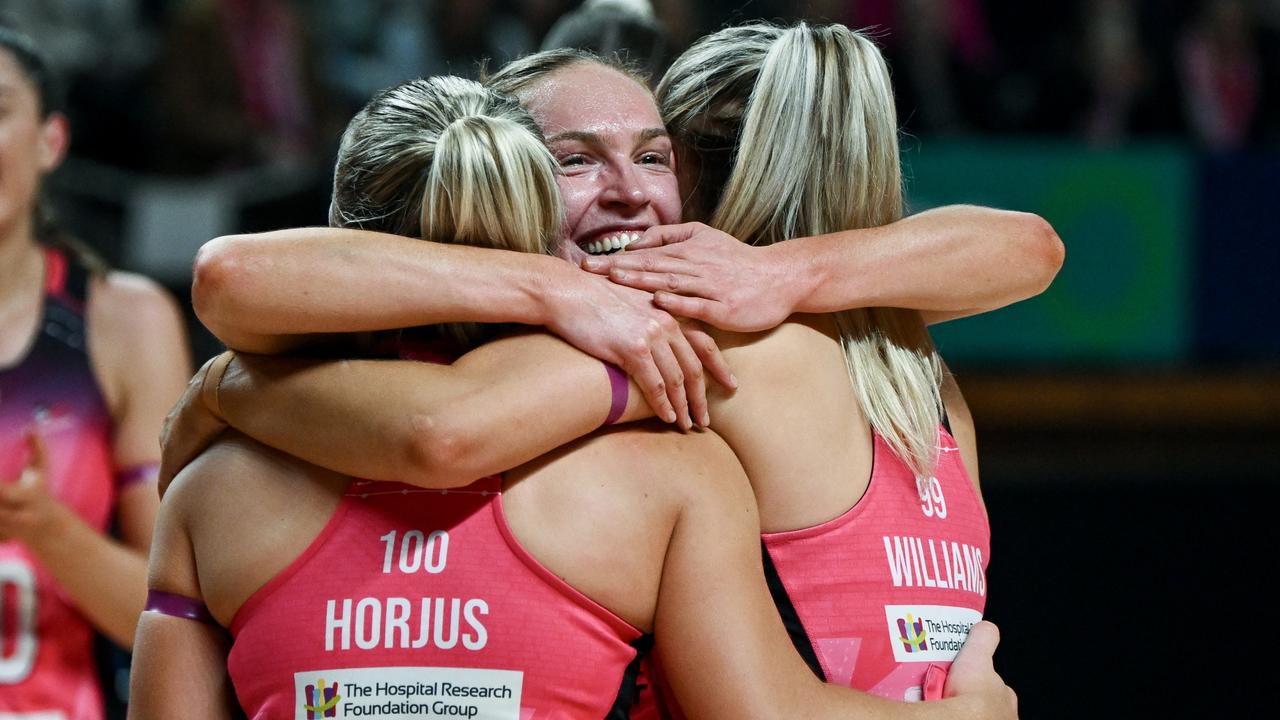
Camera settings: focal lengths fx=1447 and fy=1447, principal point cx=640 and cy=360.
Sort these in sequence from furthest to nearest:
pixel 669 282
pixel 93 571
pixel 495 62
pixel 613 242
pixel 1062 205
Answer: pixel 495 62, pixel 1062 205, pixel 93 571, pixel 613 242, pixel 669 282

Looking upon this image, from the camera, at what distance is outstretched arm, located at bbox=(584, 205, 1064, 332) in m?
1.66

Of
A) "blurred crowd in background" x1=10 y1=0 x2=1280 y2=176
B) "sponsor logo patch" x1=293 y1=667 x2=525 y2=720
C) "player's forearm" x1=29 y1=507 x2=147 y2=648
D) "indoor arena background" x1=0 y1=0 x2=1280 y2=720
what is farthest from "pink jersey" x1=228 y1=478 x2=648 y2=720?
"blurred crowd in background" x1=10 y1=0 x2=1280 y2=176

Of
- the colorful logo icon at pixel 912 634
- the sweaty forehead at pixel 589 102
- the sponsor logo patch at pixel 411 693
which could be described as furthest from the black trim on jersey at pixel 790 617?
the sweaty forehead at pixel 589 102

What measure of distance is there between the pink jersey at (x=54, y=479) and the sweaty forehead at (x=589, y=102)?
121cm

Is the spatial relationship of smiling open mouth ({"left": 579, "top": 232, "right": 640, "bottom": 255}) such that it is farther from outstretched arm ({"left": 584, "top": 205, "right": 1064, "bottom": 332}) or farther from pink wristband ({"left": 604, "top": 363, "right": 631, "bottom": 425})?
pink wristband ({"left": 604, "top": 363, "right": 631, "bottom": 425})

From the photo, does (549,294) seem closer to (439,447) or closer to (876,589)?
(439,447)

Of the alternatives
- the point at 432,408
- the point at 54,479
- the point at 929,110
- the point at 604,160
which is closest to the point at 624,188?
the point at 604,160

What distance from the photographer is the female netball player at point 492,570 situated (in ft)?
4.88

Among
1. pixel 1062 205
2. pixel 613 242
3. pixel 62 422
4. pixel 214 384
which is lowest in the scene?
pixel 1062 205

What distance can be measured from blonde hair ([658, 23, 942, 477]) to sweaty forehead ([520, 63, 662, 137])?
0.14 metres

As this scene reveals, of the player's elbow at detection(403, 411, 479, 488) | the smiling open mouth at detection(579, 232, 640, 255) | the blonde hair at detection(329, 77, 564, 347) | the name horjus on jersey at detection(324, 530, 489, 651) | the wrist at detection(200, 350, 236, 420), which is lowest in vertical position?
the name horjus on jersey at detection(324, 530, 489, 651)

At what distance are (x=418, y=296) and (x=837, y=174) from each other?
0.60 m

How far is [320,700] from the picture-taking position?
151 centimetres

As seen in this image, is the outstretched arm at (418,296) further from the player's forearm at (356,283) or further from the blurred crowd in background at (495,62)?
the blurred crowd in background at (495,62)
